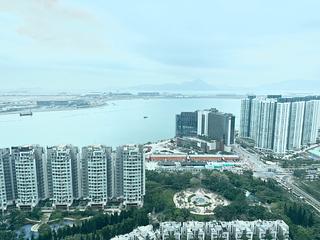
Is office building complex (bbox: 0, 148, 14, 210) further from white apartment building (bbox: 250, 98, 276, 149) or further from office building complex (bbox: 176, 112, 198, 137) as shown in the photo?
white apartment building (bbox: 250, 98, 276, 149)

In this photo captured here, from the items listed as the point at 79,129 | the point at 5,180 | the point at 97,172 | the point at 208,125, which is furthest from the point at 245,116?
the point at 5,180

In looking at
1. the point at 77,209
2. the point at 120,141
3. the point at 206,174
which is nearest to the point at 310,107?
the point at 206,174

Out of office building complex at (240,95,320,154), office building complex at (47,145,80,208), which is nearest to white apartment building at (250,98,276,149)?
office building complex at (240,95,320,154)

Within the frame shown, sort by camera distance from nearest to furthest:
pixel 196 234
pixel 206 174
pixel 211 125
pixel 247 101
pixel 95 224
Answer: pixel 196 234
pixel 95 224
pixel 206 174
pixel 211 125
pixel 247 101

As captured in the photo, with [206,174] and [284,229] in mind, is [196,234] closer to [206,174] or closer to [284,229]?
[284,229]

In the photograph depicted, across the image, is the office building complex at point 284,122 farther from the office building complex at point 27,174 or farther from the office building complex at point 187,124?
the office building complex at point 27,174

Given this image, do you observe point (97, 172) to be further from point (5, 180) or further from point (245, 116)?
point (245, 116)
